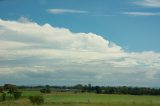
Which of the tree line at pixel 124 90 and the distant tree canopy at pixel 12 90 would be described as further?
the tree line at pixel 124 90

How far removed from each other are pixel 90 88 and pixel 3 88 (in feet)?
86.1

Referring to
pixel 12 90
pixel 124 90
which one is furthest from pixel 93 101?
pixel 124 90

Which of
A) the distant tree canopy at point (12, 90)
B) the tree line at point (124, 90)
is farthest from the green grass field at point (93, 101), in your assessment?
the tree line at point (124, 90)

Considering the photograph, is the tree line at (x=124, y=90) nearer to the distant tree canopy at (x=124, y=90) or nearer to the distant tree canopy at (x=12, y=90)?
the distant tree canopy at (x=124, y=90)

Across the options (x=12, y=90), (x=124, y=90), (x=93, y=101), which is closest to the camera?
(x=93, y=101)

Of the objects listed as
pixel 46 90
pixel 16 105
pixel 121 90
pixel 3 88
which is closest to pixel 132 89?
pixel 121 90

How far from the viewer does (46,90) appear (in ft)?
246

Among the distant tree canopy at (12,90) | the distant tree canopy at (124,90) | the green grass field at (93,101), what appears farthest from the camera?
the distant tree canopy at (124,90)

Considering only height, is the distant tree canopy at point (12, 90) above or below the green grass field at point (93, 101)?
above

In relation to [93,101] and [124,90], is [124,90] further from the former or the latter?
[93,101]

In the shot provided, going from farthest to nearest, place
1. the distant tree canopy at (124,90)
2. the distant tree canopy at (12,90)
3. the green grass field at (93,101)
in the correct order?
the distant tree canopy at (124,90)
the distant tree canopy at (12,90)
the green grass field at (93,101)

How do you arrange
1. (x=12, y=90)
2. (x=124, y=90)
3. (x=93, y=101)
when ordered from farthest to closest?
(x=124, y=90), (x=12, y=90), (x=93, y=101)

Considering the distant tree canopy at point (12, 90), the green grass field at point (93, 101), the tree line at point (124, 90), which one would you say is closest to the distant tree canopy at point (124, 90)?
the tree line at point (124, 90)

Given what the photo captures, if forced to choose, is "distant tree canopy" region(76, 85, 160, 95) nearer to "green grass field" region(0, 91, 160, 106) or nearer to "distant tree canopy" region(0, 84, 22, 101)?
"green grass field" region(0, 91, 160, 106)
